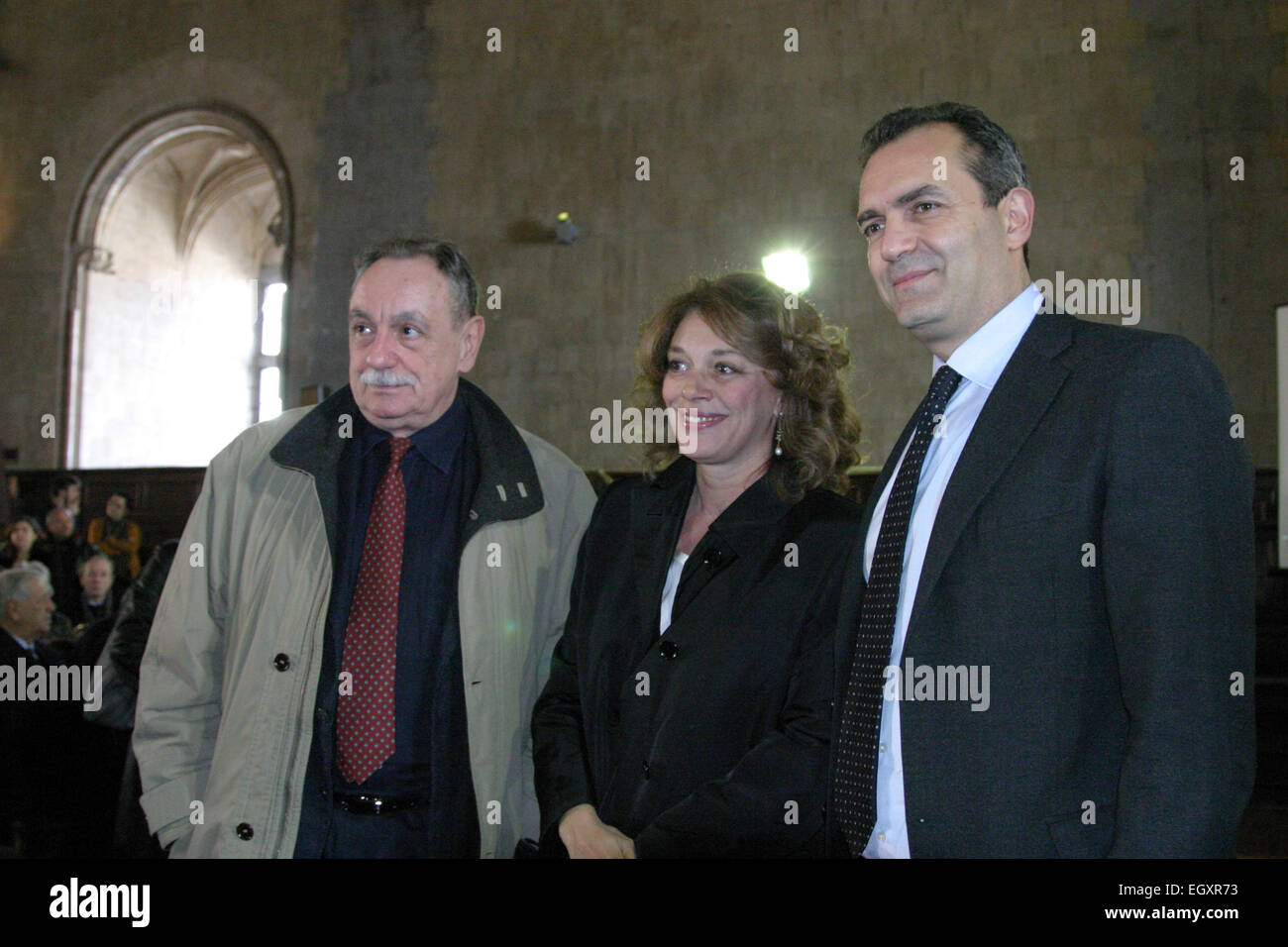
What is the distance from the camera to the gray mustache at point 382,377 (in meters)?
2.01

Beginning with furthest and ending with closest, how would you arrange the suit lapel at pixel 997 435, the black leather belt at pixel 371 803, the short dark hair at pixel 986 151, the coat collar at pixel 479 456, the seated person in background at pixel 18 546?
the seated person in background at pixel 18 546
the coat collar at pixel 479 456
the black leather belt at pixel 371 803
the short dark hair at pixel 986 151
the suit lapel at pixel 997 435

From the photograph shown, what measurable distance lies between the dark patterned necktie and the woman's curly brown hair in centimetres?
39

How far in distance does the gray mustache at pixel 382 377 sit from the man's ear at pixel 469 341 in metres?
0.15

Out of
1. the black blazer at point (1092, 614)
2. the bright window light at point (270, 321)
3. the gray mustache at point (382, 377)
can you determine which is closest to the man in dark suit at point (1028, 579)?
the black blazer at point (1092, 614)

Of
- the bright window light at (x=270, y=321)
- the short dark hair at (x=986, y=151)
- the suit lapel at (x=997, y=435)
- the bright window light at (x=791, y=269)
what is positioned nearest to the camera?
the suit lapel at (x=997, y=435)

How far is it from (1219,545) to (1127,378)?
226 millimetres

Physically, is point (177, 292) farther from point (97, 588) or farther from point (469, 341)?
point (469, 341)

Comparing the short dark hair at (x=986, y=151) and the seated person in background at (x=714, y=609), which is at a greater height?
the short dark hair at (x=986, y=151)

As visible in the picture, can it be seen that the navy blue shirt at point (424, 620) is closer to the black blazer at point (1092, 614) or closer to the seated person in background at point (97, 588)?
the black blazer at point (1092, 614)

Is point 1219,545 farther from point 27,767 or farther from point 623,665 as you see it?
point 27,767

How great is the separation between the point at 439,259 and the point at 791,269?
23.7 feet

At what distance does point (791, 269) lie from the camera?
353 inches

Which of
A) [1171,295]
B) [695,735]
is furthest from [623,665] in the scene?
[1171,295]

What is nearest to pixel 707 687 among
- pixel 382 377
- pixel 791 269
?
pixel 382 377
